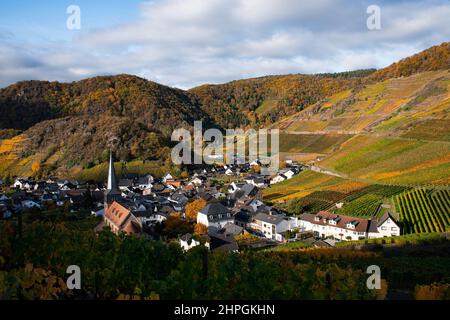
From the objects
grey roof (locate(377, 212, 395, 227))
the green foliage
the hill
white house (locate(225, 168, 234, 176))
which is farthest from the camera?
white house (locate(225, 168, 234, 176))

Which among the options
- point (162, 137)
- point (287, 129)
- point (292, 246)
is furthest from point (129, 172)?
point (292, 246)

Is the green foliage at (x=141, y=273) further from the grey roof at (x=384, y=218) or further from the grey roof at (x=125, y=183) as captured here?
the grey roof at (x=125, y=183)

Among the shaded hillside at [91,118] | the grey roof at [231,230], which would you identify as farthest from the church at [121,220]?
the shaded hillside at [91,118]

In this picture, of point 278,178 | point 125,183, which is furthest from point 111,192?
point 278,178

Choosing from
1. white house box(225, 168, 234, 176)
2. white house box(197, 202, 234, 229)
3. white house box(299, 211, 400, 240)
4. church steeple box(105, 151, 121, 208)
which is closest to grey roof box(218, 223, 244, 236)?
white house box(197, 202, 234, 229)

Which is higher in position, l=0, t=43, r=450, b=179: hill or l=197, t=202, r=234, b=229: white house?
l=0, t=43, r=450, b=179: hill

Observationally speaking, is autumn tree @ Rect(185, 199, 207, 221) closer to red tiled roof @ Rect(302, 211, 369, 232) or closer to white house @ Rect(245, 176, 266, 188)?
red tiled roof @ Rect(302, 211, 369, 232)
